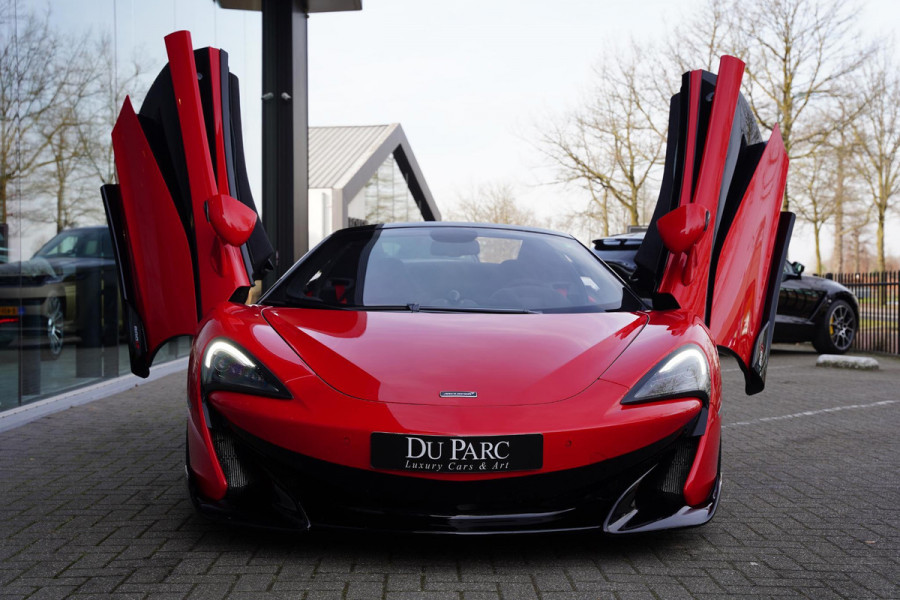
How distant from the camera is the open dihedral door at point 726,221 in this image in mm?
4242

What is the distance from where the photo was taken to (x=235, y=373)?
10.2 ft

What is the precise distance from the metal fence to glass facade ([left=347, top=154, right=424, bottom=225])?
2592 centimetres

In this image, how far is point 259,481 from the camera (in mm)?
2988

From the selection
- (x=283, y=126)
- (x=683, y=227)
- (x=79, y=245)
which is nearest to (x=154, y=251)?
(x=683, y=227)

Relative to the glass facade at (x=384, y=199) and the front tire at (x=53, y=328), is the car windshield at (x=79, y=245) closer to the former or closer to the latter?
the front tire at (x=53, y=328)

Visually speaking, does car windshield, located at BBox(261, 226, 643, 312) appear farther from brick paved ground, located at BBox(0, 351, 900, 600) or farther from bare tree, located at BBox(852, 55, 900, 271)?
bare tree, located at BBox(852, 55, 900, 271)

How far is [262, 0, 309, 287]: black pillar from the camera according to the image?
1238cm

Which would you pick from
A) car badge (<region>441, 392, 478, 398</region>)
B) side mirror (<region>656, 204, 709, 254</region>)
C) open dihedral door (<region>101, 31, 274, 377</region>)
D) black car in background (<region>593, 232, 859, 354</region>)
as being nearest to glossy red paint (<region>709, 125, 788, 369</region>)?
side mirror (<region>656, 204, 709, 254</region>)

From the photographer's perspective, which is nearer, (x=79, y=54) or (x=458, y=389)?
(x=458, y=389)

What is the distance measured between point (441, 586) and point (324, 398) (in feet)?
2.33

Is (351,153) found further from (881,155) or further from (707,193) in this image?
(707,193)

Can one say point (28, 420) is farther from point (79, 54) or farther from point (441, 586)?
point (441, 586)

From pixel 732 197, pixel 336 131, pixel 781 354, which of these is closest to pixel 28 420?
pixel 732 197

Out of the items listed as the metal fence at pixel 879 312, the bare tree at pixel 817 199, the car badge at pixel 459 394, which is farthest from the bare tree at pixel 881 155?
the car badge at pixel 459 394
